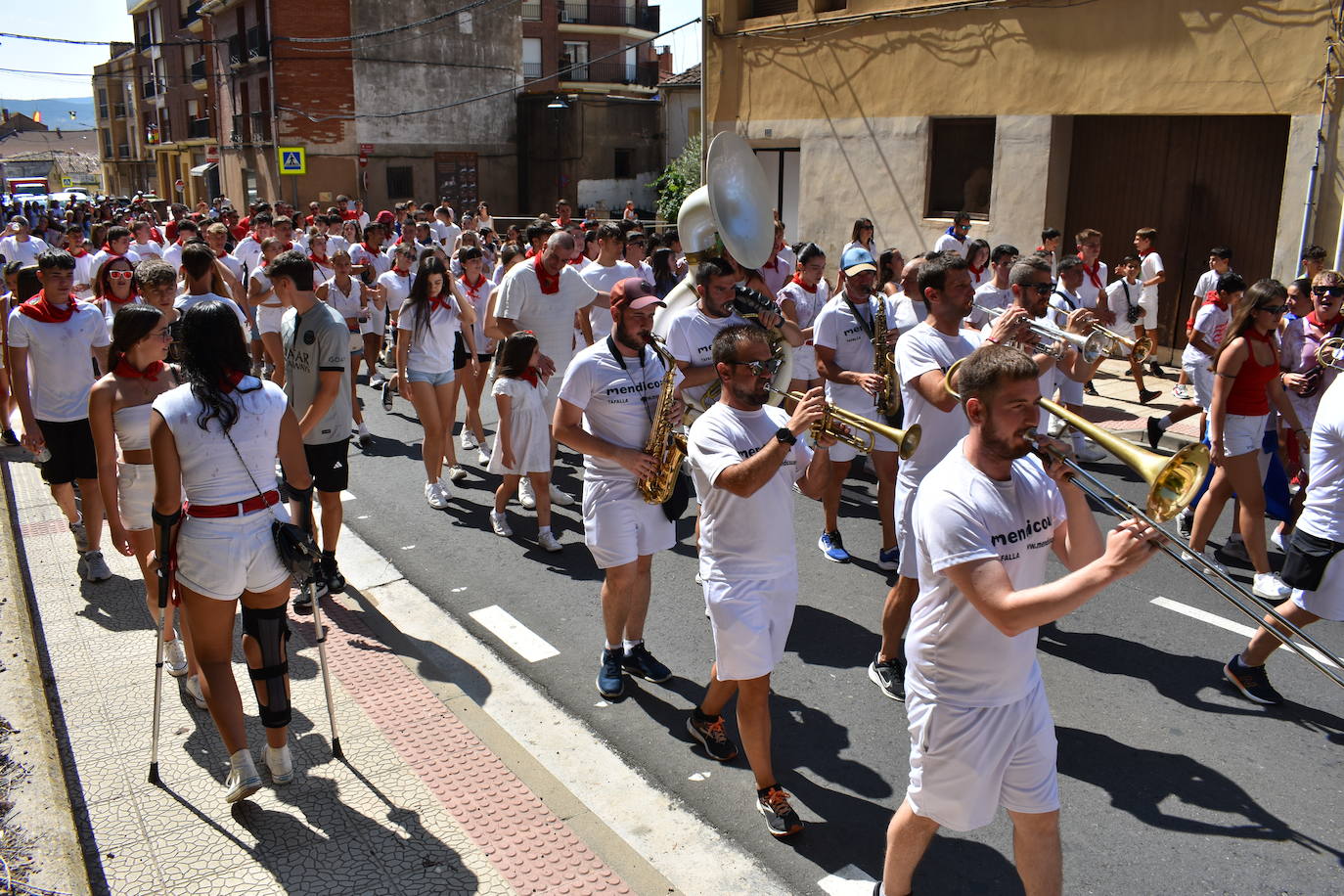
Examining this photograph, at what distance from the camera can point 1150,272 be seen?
1244 centimetres

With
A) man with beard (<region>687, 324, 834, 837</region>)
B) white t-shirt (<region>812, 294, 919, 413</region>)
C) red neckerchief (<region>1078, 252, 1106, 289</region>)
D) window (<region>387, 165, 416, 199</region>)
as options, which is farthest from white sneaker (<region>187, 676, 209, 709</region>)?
window (<region>387, 165, 416, 199</region>)

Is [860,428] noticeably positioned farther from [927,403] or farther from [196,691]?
[196,691]

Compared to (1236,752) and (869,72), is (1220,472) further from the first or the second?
(869,72)

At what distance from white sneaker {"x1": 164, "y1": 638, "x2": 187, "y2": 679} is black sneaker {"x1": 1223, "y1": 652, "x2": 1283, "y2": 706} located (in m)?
5.06

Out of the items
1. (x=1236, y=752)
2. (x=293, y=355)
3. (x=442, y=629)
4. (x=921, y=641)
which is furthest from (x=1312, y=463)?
(x=293, y=355)

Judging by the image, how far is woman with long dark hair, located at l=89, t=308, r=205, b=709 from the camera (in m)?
4.62

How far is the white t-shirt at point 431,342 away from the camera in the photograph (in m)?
7.93

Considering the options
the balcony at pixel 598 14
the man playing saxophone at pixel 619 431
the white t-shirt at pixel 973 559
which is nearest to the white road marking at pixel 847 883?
the white t-shirt at pixel 973 559

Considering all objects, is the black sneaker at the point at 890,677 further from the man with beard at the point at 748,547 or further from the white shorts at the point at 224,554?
the white shorts at the point at 224,554

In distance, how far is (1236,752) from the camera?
4.59 metres

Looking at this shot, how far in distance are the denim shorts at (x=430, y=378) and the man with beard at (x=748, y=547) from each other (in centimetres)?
441

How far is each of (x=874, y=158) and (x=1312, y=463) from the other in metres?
12.0

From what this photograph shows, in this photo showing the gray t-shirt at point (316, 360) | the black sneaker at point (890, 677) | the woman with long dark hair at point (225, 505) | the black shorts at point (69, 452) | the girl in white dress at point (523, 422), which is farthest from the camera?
the girl in white dress at point (523, 422)

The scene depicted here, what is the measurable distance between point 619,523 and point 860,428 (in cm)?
142
